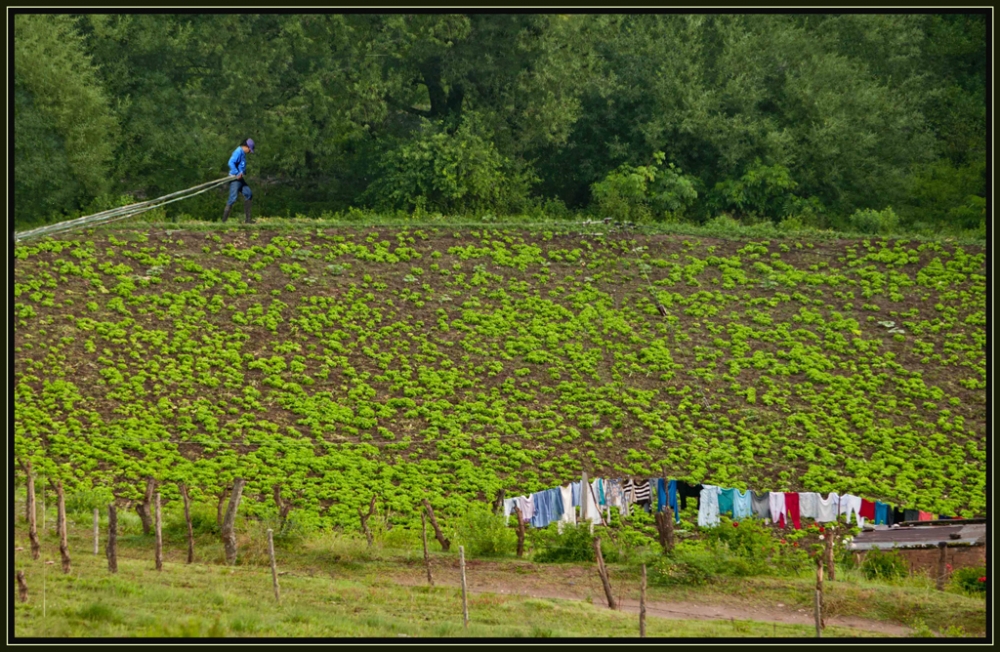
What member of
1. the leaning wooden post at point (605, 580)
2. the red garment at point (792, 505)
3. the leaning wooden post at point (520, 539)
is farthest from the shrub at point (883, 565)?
the leaning wooden post at point (520, 539)

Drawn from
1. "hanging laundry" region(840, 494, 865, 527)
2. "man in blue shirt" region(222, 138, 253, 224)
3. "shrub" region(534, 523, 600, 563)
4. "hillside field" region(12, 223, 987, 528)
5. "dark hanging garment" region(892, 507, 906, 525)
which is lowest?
"shrub" region(534, 523, 600, 563)

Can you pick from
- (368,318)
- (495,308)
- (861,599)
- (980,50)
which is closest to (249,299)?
(368,318)

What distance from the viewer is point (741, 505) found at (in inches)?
1102

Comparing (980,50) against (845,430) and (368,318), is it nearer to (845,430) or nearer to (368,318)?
(845,430)

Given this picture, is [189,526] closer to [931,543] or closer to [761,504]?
[761,504]

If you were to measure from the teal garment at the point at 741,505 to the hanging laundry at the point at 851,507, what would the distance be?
1.88m

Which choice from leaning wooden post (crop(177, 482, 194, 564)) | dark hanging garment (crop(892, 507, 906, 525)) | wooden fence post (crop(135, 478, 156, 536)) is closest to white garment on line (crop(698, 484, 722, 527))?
dark hanging garment (crop(892, 507, 906, 525))

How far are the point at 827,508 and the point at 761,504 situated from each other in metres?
1.32

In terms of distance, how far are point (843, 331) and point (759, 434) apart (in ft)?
19.3

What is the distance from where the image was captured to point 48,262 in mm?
33688

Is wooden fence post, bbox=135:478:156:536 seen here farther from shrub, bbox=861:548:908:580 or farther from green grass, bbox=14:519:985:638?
shrub, bbox=861:548:908:580

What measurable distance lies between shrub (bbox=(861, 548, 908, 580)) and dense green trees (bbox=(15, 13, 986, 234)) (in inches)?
712

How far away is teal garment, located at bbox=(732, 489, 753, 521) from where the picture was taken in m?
28.0

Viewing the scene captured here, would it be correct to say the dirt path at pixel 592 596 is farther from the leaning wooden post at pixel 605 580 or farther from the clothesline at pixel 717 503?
the clothesline at pixel 717 503
